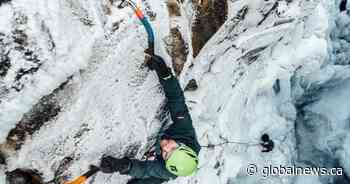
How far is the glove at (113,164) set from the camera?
2545 mm

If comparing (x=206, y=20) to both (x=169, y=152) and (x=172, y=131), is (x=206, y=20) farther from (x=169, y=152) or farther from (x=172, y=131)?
(x=169, y=152)

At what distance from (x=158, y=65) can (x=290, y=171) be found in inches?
108

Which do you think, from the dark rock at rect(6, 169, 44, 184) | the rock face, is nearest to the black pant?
the dark rock at rect(6, 169, 44, 184)

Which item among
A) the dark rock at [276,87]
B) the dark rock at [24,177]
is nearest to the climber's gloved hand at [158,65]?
the dark rock at [24,177]

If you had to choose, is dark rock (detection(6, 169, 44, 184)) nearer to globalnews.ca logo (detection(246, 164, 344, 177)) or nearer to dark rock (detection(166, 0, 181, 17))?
dark rock (detection(166, 0, 181, 17))

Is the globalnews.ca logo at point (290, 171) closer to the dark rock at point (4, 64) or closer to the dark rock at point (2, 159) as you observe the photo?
the dark rock at point (2, 159)

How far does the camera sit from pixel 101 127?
250 centimetres

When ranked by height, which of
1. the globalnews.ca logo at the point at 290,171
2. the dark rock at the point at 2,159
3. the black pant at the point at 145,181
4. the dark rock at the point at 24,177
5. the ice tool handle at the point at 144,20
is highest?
the ice tool handle at the point at 144,20

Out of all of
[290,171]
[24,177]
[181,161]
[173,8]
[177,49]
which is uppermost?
[173,8]

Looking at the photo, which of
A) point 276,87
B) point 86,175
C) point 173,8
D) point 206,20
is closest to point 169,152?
point 86,175

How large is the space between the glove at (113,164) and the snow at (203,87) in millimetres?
62

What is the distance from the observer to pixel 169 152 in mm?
2699

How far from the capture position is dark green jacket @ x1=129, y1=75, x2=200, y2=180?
→ 2.74 meters

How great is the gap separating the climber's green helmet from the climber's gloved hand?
1.69ft
